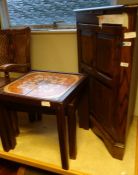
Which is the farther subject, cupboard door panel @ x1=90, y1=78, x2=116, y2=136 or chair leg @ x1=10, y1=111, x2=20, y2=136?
chair leg @ x1=10, y1=111, x2=20, y2=136

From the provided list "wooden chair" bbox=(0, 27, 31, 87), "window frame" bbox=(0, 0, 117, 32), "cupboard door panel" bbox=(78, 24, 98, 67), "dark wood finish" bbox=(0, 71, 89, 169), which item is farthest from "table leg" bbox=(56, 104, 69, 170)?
"window frame" bbox=(0, 0, 117, 32)

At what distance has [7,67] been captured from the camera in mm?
1436

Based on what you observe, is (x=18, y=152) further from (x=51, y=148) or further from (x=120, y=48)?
(x=120, y=48)

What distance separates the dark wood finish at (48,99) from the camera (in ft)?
3.57

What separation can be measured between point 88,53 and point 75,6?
0.57 metres

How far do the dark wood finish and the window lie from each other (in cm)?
62

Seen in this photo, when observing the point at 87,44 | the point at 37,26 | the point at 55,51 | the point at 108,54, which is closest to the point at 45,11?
the point at 37,26

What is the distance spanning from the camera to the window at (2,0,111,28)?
66.1 inches

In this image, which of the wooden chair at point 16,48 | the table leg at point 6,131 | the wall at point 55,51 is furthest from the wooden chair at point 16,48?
the table leg at point 6,131

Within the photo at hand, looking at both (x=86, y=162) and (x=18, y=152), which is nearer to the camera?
(x=86, y=162)

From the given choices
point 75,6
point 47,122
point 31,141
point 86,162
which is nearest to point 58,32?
point 75,6

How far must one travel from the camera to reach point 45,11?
179 centimetres

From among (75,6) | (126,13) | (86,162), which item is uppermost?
(75,6)

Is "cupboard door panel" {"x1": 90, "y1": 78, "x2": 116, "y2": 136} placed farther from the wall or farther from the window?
the window
